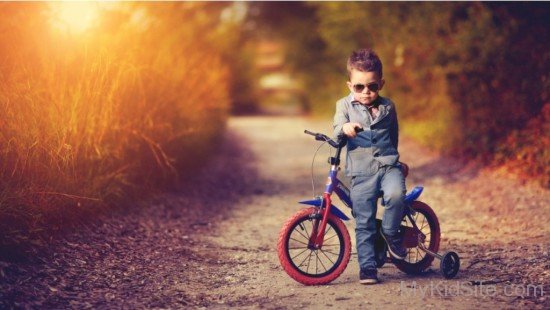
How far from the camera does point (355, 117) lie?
4879 millimetres

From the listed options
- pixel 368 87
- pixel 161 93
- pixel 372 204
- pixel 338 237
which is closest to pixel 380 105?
pixel 368 87

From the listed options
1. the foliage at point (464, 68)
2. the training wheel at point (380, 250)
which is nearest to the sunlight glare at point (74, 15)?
the training wheel at point (380, 250)

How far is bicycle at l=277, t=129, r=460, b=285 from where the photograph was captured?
479 centimetres

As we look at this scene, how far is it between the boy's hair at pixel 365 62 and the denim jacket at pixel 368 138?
0.24 m

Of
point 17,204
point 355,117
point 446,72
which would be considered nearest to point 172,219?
point 17,204

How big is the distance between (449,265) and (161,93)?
4.73 metres

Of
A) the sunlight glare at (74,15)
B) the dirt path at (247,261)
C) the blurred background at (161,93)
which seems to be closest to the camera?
the dirt path at (247,261)

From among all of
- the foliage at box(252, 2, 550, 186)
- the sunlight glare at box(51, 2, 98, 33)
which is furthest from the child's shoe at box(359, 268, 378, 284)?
the foliage at box(252, 2, 550, 186)

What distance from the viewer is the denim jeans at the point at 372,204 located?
477 centimetres

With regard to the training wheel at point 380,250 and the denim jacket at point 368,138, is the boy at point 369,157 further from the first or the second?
the training wheel at point 380,250

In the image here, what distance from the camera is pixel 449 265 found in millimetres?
5000

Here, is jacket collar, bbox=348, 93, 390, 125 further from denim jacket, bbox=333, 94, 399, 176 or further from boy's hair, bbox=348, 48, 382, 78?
boy's hair, bbox=348, 48, 382, 78

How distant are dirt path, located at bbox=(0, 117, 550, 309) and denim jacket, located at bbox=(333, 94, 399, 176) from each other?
93cm

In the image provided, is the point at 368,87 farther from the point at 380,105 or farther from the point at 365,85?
the point at 380,105
